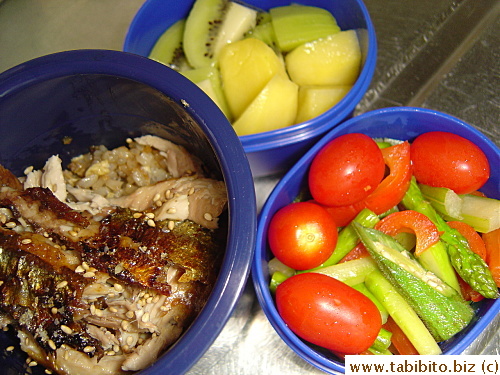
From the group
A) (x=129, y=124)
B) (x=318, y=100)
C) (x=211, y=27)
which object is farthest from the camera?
(x=211, y=27)

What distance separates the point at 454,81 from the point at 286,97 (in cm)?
75

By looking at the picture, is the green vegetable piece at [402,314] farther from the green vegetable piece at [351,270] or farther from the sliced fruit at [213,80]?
the sliced fruit at [213,80]

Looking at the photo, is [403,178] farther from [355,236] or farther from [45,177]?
[45,177]

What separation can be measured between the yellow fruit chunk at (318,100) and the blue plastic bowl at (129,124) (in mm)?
450

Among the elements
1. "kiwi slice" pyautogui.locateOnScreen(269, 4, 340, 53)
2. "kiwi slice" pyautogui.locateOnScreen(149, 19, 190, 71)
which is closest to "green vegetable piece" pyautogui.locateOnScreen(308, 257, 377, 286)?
"kiwi slice" pyautogui.locateOnScreen(269, 4, 340, 53)

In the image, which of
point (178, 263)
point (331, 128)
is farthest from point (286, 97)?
point (178, 263)

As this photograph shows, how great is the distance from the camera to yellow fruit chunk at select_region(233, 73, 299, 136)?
1401mm

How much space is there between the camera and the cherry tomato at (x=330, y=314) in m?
1.11

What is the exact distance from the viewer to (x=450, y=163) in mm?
1255

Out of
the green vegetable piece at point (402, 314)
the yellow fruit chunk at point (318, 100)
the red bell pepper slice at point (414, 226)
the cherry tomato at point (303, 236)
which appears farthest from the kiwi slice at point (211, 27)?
the green vegetable piece at point (402, 314)

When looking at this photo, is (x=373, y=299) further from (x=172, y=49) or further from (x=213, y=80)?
(x=172, y=49)

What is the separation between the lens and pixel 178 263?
987mm

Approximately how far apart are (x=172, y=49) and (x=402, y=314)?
117 cm

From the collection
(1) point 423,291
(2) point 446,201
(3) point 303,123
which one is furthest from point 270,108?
(1) point 423,291
